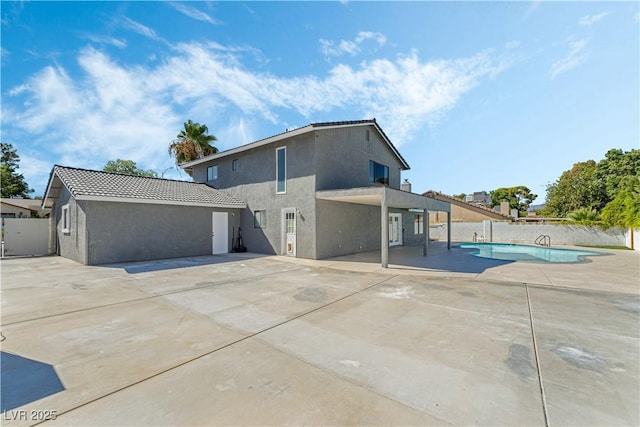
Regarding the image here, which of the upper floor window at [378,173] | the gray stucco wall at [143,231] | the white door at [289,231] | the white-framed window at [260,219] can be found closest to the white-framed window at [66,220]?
the gray stucco wall at [143,231]

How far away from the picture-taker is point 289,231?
14.1 meters

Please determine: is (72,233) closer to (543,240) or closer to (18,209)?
(18,209)

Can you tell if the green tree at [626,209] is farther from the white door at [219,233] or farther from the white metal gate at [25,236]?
the white metal gate at [25,236]

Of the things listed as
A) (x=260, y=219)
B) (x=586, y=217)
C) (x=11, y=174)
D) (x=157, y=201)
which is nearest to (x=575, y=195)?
(x=586, y=217)

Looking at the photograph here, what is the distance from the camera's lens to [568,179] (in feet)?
88.5

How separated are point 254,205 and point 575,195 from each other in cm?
2898

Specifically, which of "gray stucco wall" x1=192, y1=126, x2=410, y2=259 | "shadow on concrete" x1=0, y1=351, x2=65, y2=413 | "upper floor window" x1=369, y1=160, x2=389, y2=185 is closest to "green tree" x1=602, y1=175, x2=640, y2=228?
"upper floor window" x1=369, y1=160, x2=389, y2=185

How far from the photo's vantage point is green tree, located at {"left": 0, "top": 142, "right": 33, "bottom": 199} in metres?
35.3

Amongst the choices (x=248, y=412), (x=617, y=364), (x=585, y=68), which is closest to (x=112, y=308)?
(x=248, y=412)

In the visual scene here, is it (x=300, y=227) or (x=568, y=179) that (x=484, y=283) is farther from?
(x=568, y=179)

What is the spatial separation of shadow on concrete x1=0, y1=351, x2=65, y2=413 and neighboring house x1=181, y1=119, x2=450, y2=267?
926 cm

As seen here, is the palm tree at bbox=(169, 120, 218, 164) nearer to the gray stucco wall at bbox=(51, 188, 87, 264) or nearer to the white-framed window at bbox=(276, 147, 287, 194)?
the gray stucco wall at bbox=(51, 188, 87, 264)

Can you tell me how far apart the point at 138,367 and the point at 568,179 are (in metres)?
35.8

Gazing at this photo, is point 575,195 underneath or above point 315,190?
above
